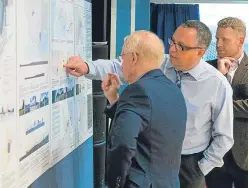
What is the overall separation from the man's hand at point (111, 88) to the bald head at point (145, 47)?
0.91 ft

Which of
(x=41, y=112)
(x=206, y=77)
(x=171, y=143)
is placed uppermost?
(x=206, y=77)

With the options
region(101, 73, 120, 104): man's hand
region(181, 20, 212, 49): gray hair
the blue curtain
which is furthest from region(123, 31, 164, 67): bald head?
the blue curtain

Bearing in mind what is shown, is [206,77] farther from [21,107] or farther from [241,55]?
[21,107]

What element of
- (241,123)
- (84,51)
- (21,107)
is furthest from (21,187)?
(241,123)

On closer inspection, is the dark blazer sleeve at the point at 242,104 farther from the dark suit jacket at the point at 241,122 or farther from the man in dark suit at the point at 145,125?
the man in dark suit at the point at 145,125

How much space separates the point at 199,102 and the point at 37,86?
3.18 feet

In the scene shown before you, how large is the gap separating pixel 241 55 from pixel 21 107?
5.10 ft

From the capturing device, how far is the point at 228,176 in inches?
110

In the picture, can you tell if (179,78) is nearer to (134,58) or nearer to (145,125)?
(134,58)

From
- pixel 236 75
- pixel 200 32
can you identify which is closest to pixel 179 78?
pixel 200 32

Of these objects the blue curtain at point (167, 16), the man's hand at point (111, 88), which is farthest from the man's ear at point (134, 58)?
the blue curtain at point (167, 16)

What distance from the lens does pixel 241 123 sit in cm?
268

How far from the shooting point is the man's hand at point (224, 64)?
2672 millimetres

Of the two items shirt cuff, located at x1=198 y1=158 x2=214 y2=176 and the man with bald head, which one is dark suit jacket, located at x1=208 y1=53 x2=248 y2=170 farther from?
the man with bald head
